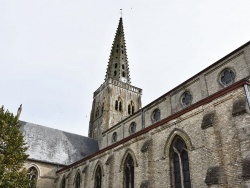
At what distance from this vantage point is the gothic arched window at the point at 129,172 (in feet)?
44.4

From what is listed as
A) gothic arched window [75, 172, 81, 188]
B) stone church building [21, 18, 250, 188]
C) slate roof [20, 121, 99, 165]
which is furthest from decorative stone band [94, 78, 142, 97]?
gothic arched window [75, 172, 81, 188]

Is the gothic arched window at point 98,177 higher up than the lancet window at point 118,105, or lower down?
lower down

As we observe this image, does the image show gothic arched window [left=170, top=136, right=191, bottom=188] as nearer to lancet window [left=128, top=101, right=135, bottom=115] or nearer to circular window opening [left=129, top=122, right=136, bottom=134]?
circular window opening [left=129, top=122, right=136, bottom=134]

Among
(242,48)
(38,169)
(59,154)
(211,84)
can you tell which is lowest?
(38,169)

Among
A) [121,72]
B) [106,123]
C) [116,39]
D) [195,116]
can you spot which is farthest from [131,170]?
[116,39]

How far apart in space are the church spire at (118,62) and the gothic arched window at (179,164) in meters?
24.8

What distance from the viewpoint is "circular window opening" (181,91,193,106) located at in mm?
Answer: 17894

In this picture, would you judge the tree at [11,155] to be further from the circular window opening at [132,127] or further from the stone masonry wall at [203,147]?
the circular window opening at [132,127]

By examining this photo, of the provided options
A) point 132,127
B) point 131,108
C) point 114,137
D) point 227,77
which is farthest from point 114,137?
point 227,77

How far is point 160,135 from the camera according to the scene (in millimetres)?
12359

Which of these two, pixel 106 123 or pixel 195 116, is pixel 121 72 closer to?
pixel 106 123

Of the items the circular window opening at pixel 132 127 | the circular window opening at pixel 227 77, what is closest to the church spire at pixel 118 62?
the circular window opening at pixel 132 127

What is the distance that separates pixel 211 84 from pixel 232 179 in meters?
9.13

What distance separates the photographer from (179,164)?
11.2m
